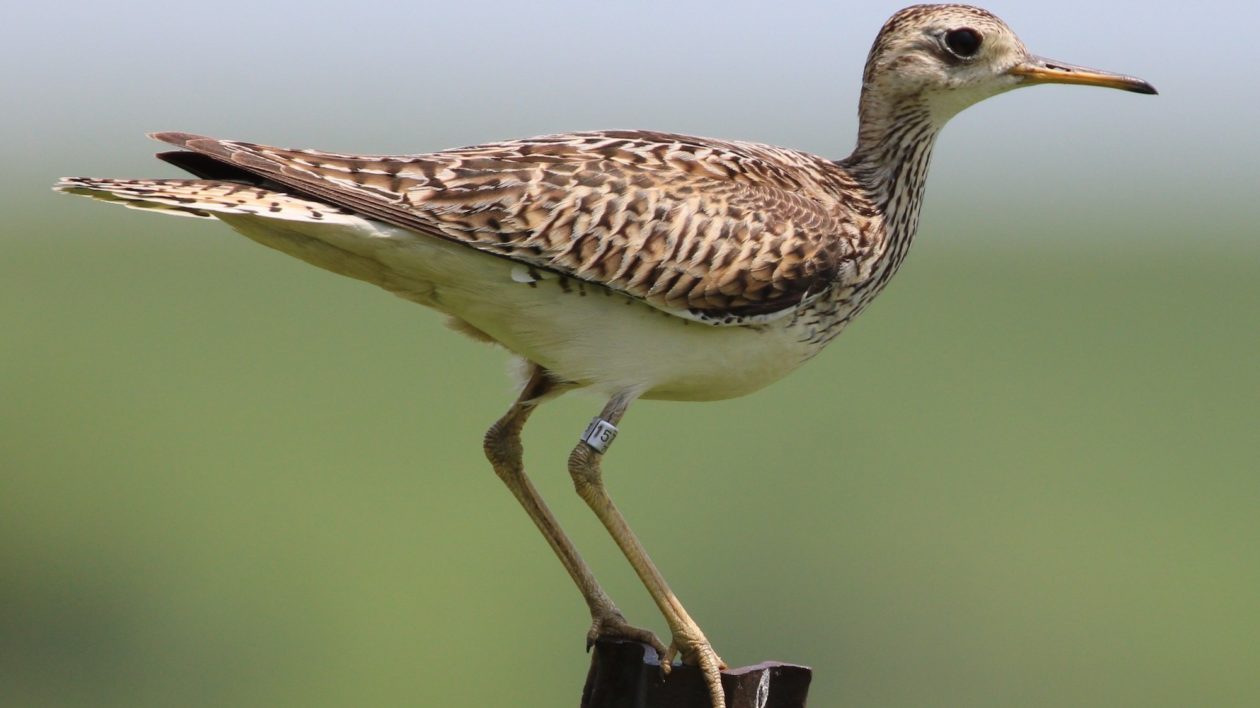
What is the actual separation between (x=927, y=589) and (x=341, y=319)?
29.6 m

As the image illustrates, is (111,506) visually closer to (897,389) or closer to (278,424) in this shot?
(278,424)

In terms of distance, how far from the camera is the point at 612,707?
9852 millimetres

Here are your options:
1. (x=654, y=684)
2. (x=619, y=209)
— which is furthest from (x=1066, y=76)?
(x=654, y=684)

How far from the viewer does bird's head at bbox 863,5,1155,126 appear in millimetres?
12047

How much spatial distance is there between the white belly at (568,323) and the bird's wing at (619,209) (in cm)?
13

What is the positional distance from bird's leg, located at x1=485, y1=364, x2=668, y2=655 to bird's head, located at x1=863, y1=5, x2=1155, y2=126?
2908 millimetres

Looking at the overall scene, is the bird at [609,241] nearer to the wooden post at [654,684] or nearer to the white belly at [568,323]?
the white belly at [568,323]

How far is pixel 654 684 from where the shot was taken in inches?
392

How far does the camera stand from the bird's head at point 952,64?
12.0 metres

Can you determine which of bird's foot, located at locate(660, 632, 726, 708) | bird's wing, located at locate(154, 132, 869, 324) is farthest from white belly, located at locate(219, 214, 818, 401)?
bird's foot, located at locate(660, 632, 726, 708)

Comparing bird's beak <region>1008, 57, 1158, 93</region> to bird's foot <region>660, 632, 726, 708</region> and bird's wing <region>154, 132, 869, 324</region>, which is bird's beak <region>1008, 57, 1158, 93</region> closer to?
bird's wing <region>154, 132, 869, 324</region>

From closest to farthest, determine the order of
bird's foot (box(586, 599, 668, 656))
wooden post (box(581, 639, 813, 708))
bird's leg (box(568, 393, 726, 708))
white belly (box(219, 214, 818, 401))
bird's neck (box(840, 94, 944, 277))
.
Answer: wooden post (box(581, 639, 813, 708)), white belly (box(219, 214, 818, 401)), bird's leg (box(568, 393, 726, 708)), bird's foot (box(586, 599, 668, 656)), bird's neck (box(840, 94, 944, 277))

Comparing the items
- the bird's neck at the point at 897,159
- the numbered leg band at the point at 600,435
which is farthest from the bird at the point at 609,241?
the bird's neck at the point at 897,159

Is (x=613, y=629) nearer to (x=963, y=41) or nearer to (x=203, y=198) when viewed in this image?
(x=203, y=198)
